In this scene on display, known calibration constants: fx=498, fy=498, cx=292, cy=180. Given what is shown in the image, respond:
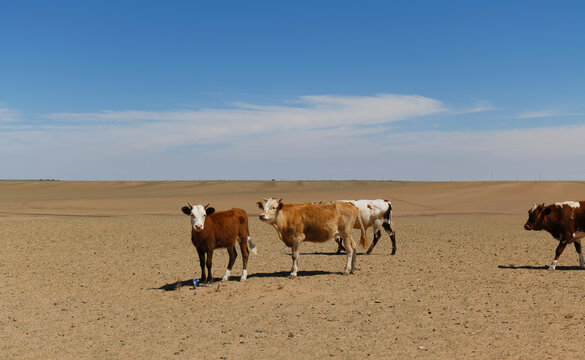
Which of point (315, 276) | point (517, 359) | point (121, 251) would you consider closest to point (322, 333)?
point (517, 359)

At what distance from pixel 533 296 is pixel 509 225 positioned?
1832cm

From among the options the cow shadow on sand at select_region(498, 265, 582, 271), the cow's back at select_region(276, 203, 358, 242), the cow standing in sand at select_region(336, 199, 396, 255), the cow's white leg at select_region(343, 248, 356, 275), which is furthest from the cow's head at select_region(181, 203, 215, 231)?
the cow shadow on sand at select_region(498, 265, 582, 271)

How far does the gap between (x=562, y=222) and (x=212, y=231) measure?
32.5ft

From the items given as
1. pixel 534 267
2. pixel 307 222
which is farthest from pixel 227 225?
pixel 534 267

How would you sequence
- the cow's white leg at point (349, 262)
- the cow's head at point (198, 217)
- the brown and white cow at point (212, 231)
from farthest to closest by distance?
the cow's white leg at point (349, 262) → the brown and white cow at point (212, 231) → the cow's head at point (198, 217)

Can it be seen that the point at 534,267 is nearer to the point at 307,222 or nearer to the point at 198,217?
the point at 307,222

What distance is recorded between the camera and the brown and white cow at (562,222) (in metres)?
14.1

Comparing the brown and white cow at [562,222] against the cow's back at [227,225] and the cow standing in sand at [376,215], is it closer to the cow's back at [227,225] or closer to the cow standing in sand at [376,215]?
the cow standing in sand at [376,215]

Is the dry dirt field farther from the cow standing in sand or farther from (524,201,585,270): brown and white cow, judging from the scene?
the cow standing in sand

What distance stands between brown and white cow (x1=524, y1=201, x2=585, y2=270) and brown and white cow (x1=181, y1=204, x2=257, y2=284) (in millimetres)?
8335

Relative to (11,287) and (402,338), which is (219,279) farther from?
(402,338)

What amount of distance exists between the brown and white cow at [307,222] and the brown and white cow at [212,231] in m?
0.79

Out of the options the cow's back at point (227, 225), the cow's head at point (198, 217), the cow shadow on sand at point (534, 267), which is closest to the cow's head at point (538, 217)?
the cow shadow on sand at point (534, 267)

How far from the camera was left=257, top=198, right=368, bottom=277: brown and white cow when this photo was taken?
13453 mm
